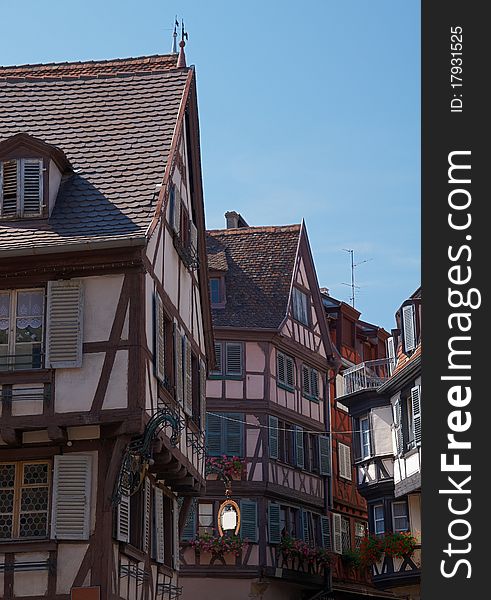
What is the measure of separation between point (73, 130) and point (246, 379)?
1571 centimetres

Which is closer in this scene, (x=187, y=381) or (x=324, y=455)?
(x=187, y=381)

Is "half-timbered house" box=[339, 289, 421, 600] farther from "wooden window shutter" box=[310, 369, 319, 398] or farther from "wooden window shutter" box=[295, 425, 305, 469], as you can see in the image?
"wooden window shutter" box=[295, 425, 305, 469]

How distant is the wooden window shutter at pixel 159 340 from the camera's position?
1872 cm

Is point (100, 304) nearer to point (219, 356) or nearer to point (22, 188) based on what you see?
point (22, 188)

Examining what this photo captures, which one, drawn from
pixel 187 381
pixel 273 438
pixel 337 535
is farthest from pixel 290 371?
pixel 187 381

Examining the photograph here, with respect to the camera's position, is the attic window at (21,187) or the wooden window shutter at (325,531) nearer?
the attic window at (21,187)

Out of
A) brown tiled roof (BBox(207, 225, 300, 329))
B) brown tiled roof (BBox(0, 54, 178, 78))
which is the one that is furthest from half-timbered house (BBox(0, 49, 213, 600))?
brown tiled roof (BBox(207, 225, 300, 329))

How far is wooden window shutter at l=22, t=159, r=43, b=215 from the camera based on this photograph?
19.5 meters

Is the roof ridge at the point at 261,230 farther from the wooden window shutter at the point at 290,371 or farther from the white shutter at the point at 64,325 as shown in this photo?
the white shutter at the point at 64,325

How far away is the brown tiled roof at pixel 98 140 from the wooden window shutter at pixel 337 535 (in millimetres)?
20491

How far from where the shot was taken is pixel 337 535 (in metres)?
40.0

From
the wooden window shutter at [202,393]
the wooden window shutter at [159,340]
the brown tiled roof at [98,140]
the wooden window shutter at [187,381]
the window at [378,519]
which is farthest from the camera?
the window at [378,519]

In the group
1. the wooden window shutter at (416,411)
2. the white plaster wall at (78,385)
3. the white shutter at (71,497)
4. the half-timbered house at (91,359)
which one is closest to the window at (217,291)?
the wooden window shutter at (416,411)

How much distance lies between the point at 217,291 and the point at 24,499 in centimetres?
1999
